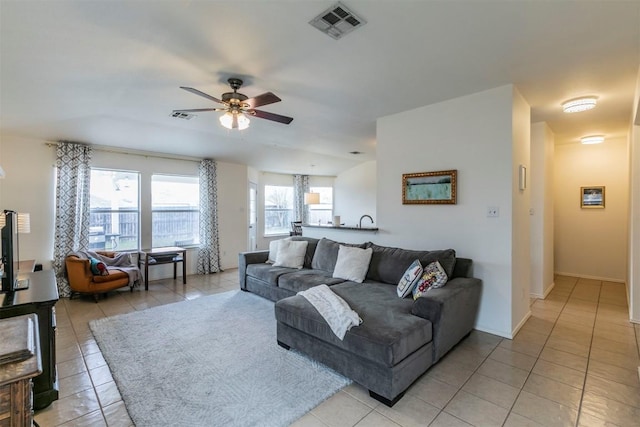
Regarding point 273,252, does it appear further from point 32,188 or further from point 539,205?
point 539,205

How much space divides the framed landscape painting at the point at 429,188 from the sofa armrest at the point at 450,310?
1.00m

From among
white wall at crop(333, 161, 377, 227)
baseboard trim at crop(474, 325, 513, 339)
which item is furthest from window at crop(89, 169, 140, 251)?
baseboard trim at crop(474, 325, 513, 339)

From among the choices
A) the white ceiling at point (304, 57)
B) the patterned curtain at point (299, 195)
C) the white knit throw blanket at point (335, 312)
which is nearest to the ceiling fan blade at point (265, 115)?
the white ceiling at point (304, 57)

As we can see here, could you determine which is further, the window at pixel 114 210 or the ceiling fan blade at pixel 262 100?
the window at pixel 114 210

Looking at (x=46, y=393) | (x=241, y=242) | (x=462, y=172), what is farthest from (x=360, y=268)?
(x=241, y=242)

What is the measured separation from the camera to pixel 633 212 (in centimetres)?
357

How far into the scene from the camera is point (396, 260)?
3.55 metres

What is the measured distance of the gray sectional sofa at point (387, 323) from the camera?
82.9 inches

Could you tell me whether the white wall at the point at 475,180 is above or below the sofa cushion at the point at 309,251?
above

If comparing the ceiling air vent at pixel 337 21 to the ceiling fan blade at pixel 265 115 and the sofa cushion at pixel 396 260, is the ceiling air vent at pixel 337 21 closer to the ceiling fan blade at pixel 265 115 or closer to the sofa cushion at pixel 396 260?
the ceiling fan blade at pixel 265 115

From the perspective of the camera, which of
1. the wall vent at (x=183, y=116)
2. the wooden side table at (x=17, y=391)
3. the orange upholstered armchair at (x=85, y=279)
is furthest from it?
the orange upholstered armchair at (x=85, y=279)

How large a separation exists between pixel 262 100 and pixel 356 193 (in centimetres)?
604

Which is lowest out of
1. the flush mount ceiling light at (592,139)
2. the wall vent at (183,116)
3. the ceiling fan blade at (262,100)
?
the ceiling fan blade at (262,100)

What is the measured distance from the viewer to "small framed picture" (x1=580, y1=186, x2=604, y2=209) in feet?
18.1
